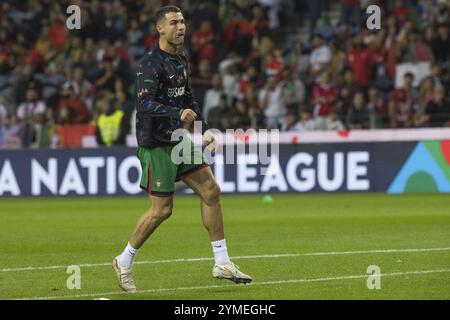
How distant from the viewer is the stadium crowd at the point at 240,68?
26188 mm

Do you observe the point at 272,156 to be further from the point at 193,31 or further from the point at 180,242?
the point at 180,242

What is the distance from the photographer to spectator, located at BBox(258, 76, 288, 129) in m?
→ 27.0

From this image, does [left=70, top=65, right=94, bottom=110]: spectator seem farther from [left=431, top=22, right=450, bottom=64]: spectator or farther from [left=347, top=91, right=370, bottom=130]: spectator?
[left=431, top=22, right=450, bottom=64]: spectator

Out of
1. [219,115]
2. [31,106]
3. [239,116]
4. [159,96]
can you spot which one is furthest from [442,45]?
[159,96]

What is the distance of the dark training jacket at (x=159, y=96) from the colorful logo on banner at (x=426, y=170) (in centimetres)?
1342

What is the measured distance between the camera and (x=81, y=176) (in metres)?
26.2

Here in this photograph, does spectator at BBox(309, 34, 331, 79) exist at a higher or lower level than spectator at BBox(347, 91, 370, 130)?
higher

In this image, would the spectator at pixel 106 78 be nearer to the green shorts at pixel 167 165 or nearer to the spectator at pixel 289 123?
the spectator at pixel 289 123

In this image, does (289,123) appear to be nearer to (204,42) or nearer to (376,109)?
(376,109)

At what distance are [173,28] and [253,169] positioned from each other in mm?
13920

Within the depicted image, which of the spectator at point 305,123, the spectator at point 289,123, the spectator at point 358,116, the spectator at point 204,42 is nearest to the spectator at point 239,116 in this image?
the spectator at point 289,123

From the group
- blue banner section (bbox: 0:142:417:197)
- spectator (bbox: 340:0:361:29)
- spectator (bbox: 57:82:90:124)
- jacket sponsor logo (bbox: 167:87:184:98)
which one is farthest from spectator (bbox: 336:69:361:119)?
jacket sponsor logo (bbox: 167:87:184:98)

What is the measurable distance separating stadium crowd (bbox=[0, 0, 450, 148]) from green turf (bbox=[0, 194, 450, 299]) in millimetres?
2363

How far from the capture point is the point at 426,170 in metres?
24.4
